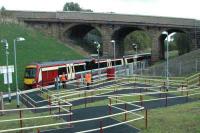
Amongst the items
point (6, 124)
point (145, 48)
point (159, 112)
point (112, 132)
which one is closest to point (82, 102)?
point (159, 112)

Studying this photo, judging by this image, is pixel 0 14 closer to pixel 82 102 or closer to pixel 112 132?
pixel 82 102

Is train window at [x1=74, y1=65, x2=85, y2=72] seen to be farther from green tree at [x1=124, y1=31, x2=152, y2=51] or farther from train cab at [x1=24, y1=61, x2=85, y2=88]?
green tree at [x1=124, y1=31, x2=152, y2=51]

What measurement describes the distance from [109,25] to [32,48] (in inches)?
766

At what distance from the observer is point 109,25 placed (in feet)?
259

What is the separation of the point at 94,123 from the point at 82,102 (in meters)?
10.1

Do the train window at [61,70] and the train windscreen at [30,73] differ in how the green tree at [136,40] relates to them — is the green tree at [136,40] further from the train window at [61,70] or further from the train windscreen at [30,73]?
the train windscreen at [30,73]

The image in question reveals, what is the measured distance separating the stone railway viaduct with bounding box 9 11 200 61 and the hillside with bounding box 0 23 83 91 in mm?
4714

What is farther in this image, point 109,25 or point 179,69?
point 109,25

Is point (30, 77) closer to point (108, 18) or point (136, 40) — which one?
point (108, 18)

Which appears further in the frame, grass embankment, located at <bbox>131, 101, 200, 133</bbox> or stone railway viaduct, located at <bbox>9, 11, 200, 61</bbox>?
stone railway viaduct, located at <bbox>9, 11, 200, 61</bbox>

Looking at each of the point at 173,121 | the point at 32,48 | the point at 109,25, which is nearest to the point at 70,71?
the point at 32,48

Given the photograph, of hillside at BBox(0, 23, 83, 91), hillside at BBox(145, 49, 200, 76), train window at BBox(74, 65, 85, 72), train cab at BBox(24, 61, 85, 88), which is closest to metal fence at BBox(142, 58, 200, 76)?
hillside at BBox(145, 49, 200, 76)

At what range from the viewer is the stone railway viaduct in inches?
2768

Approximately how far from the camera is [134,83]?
38.3 m
